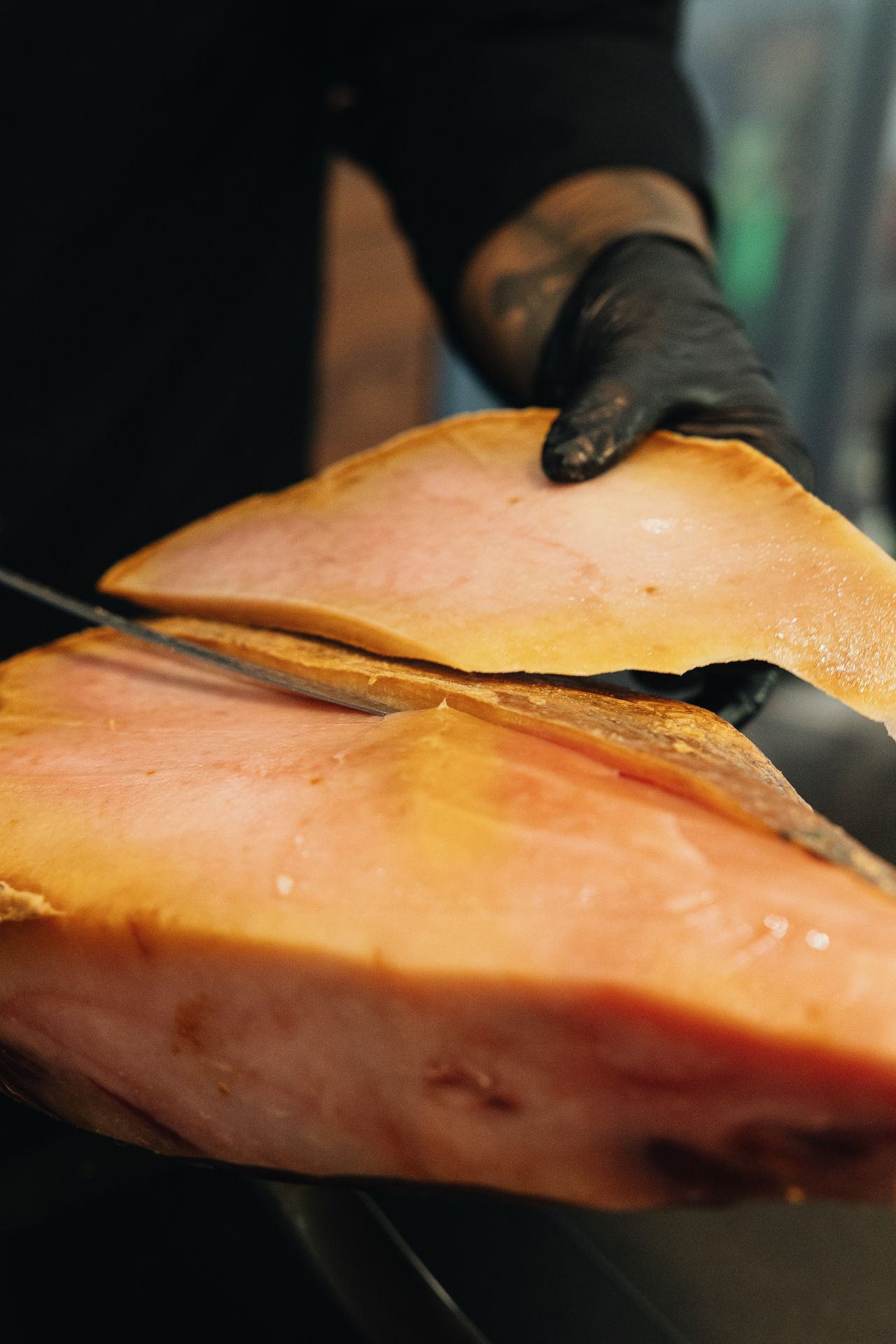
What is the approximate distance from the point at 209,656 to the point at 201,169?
152 cm

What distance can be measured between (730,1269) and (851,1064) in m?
0.39

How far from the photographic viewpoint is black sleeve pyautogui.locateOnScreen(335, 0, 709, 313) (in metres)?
1.71

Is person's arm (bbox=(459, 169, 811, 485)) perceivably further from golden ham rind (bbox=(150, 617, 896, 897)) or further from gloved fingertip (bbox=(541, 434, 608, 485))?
golden ham rind (bbox=(150, 617, 896, 897))

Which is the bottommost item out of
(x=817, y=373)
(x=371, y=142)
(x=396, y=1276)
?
(x=396, y=1276)

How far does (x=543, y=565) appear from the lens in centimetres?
98

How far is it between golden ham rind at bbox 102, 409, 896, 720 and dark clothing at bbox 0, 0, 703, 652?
0.79 meters

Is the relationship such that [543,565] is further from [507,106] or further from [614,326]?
[507,106]

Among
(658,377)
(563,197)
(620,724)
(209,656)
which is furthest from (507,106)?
(620,724)

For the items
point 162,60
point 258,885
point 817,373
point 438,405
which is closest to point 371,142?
point 162,60

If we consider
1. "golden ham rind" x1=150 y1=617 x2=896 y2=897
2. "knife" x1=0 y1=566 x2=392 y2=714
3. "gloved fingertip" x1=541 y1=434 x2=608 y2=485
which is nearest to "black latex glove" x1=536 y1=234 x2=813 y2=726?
"gloved fingertip" x1=541 y1=434 x2=608 y2=485

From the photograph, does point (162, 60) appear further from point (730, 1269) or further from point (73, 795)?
point (730, 1269)

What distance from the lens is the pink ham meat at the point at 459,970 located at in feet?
2.09

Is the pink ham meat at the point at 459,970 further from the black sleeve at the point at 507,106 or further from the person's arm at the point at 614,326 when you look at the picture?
the black sleeve at the point at 507,106

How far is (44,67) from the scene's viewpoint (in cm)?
183
